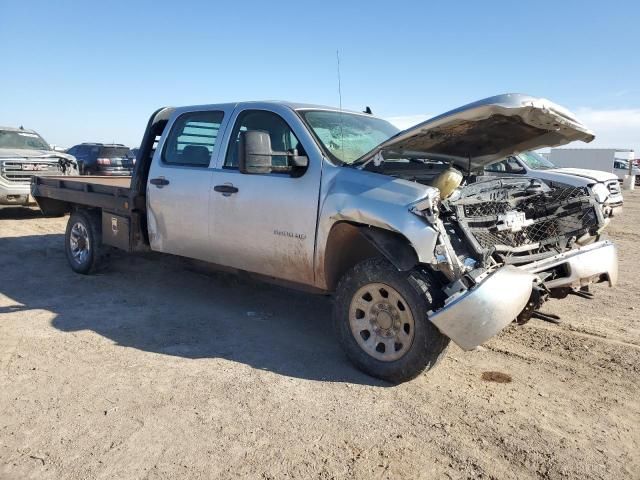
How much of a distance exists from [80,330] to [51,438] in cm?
197

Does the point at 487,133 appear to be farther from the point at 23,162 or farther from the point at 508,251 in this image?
the point at 23,162

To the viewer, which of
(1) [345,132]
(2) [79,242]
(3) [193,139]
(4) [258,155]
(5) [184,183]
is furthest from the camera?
(2) [79,242]

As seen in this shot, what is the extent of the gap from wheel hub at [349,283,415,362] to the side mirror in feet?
3.88

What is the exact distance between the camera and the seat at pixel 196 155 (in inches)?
211

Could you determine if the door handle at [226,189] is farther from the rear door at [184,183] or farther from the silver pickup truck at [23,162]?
the silver pickup truck at [23,162]

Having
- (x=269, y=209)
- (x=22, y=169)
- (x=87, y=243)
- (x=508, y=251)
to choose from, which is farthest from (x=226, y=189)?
(x=22, y=169)

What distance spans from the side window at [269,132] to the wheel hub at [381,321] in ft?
4.46

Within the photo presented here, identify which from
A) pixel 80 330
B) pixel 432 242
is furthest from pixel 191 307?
pixel 432 242

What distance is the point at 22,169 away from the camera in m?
11.4

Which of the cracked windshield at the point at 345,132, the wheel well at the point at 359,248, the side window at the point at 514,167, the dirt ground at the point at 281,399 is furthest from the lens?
the side window at the point at 514,167

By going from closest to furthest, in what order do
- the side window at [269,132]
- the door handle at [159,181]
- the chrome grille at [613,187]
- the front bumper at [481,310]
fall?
the front bumper at [481,310], the side window at [269,132], the door handle at [159,181], the chrome grille at [613,187]

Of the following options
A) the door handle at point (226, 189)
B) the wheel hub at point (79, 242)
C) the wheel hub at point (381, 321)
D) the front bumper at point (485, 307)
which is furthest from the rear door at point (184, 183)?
the front bumper at point (485, 307)

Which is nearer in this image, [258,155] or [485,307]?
[485,307]

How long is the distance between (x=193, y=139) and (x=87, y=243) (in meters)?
2.46
